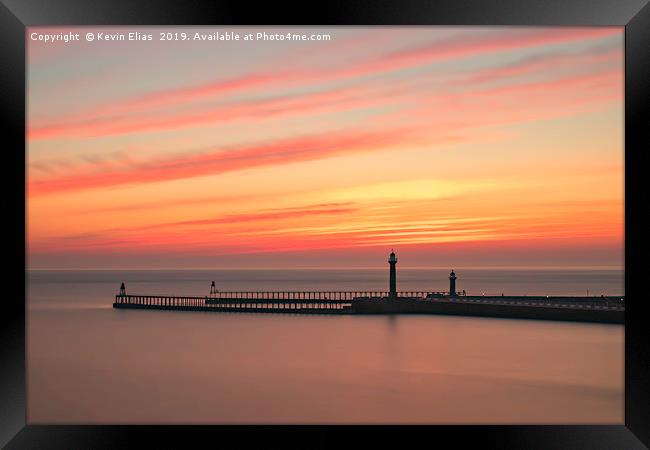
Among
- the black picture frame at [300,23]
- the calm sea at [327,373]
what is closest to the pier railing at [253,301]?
the calm sea at [327,373]

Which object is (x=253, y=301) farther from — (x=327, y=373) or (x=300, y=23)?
(x=300, y=23)

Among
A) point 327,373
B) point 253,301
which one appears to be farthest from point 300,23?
point 253,301

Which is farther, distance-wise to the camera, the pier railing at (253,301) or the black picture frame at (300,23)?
the pier railing at (253,301)

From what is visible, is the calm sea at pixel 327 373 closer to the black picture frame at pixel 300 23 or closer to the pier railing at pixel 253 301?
the pier railing at pixel 253 301

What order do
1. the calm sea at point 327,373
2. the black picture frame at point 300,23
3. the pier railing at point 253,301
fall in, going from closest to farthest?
1. the black picture frame at point 300,23
2. the calm sea at point 327,373
3. the pier railing at point 253,301

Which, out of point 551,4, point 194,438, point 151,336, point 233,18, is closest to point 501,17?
point 551,4

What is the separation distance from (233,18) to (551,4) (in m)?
1.98

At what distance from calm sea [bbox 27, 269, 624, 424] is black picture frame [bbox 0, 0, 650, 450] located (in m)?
3.69

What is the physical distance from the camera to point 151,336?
806 inches

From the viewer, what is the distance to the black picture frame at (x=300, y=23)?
13.7ft

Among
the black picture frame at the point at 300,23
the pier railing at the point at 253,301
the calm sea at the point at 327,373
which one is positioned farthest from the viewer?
the pier railing at the point at 253,301

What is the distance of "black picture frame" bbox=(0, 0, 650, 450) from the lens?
416 centimetres

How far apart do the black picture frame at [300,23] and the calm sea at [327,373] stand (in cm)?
369

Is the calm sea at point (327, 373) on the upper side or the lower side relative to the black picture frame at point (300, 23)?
lower
